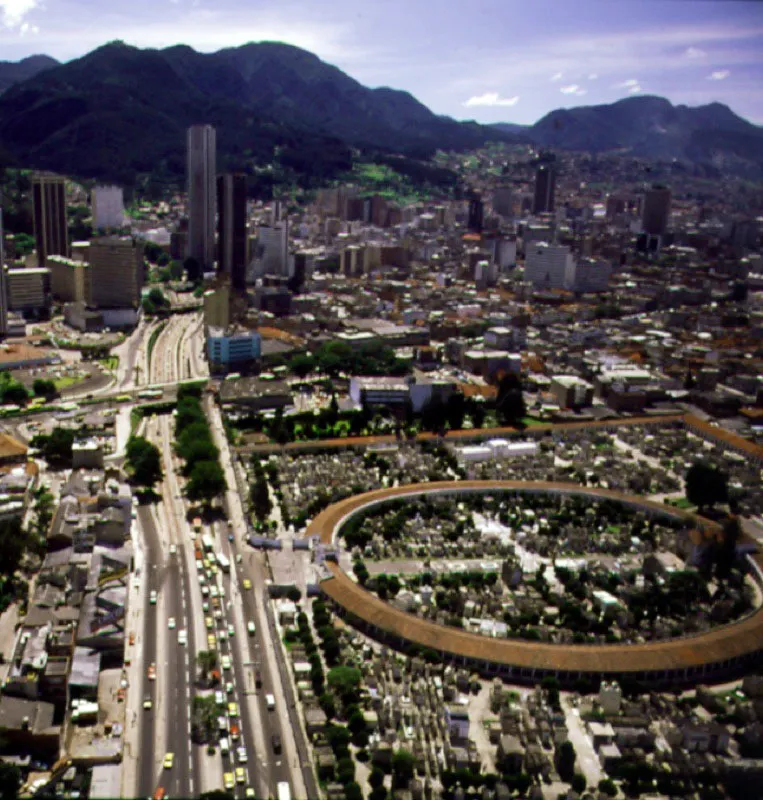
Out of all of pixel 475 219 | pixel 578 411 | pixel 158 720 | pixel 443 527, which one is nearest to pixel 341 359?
pixel 578 411

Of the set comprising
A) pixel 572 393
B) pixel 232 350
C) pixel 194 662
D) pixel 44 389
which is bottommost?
pixel 194 662

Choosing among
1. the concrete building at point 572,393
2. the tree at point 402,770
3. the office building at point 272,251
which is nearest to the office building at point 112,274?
the office building at point 272,251

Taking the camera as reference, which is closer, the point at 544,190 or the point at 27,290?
→ the point at 27,290

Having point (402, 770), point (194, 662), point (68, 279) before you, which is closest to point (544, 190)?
point (68, 279)

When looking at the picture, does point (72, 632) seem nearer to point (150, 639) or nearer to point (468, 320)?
point (150, 639)

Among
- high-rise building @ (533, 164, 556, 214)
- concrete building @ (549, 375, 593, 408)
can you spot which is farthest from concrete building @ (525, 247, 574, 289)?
high-rise building @ (533, 164, 556, 214)

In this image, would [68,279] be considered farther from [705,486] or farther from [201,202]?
[705,486]

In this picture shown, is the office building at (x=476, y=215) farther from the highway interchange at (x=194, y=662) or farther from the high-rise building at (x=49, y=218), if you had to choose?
the highway interchange at (x=194, y=662)
